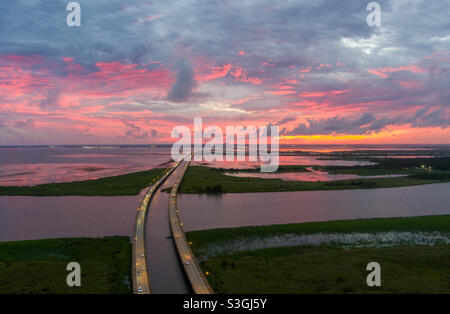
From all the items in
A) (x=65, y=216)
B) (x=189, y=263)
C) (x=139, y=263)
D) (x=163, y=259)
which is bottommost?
(x=163, y=259)

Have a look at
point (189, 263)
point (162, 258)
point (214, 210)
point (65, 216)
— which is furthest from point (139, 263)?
point (65, 216)

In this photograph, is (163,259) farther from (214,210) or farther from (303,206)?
(303,206)

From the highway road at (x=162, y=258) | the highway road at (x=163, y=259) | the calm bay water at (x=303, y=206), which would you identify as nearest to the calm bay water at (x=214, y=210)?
the calm bay water at (x=303, y=206)

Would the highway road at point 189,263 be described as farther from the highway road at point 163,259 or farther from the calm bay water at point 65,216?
the calm bay water at point 65,216

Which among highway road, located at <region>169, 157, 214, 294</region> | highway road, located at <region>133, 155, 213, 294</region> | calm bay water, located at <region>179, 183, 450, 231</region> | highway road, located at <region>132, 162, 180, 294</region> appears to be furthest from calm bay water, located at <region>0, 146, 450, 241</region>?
highway road, located at <region>169, 157, 214, 294</region>

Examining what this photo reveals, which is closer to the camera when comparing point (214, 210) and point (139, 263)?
point (139, 263)

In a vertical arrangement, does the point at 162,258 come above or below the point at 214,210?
below

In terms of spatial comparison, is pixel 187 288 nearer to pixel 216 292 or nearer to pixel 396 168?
pixel 216 292

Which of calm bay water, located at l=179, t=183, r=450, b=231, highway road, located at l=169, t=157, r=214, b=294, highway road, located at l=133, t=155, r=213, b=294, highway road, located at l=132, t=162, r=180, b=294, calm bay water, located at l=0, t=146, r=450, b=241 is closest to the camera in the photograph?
highway road, located at l=132, t=162, r=180, b=294

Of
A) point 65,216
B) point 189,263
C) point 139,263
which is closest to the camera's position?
point 139,263

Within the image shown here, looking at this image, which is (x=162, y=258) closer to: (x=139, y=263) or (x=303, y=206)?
(x=139, y=263)

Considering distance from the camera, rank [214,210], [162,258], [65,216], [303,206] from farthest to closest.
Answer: [303,206] < [214,210] < [65,216] < [162,258]

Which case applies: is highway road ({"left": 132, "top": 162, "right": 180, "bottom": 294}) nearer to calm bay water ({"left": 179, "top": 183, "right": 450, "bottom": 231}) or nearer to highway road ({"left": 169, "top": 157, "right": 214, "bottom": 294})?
highway road ({"left": 169, "top": 157, "right": 214, "bottom": 294})

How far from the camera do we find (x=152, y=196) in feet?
255
